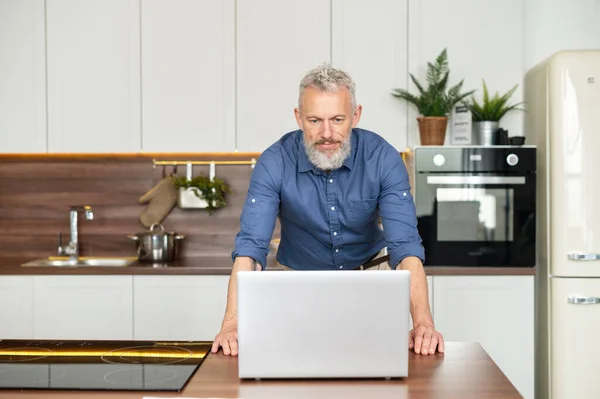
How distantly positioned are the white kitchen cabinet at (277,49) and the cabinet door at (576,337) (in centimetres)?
166

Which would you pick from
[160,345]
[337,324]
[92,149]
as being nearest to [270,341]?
[337,324]

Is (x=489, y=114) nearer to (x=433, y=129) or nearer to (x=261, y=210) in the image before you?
(x=433, y=129)

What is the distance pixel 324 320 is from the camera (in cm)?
169

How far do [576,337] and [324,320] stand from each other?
236 centimetres

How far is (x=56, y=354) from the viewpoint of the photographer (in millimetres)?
2051

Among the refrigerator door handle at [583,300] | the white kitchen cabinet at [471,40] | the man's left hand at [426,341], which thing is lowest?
the refrigerator door handle at [583,300]

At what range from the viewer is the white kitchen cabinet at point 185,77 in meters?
4.06

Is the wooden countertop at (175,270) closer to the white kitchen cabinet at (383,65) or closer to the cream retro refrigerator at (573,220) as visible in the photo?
the cream retro refrigerator at (573,220)

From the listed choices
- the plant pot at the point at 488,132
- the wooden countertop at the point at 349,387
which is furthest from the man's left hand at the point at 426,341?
the plant pot at the point at 488,132

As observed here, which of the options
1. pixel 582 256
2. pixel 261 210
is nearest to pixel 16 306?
pixel 261 210

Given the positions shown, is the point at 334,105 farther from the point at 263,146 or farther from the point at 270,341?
the point at 263,146

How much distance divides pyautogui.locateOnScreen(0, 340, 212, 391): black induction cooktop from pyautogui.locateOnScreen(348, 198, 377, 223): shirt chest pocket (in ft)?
2.40

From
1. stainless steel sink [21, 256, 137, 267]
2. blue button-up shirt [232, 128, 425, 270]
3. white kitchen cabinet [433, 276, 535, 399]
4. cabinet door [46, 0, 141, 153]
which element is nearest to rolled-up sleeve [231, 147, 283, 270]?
blue button-up shirt [232, 128, 425, 270]

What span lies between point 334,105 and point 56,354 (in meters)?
1.08
